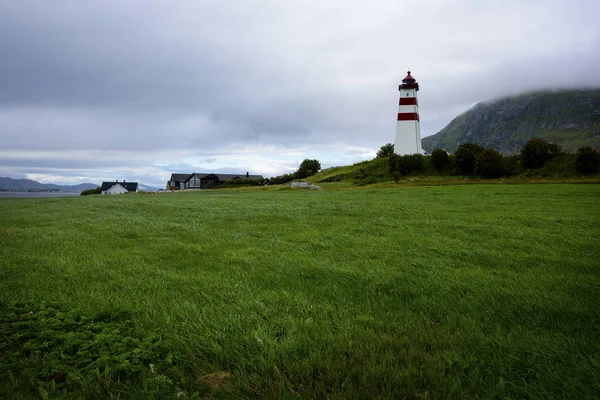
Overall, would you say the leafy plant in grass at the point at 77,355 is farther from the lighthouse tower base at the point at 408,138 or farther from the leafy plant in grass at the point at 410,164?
the lighthouse tower base at the point at 408,138

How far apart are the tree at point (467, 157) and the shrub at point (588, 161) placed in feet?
48.6

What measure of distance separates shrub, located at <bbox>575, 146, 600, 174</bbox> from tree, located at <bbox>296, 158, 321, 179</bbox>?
226 ft

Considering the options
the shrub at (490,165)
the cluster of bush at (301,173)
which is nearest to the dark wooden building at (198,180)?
the cluster of bush at (301,173)

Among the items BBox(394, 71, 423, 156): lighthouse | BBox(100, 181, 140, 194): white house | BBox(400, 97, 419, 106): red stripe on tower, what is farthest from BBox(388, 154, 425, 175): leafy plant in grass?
BBox(100, 181, 140, 194): white house

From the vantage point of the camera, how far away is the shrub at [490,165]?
57375 mm

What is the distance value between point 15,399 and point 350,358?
3461mm

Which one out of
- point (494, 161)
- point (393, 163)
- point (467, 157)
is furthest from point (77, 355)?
point (393, 163)

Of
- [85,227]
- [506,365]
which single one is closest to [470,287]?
[506,365]

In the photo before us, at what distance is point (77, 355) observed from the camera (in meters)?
4.13

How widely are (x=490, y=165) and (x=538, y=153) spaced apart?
7981mm

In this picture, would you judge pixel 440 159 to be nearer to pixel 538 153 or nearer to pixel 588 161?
pixel 538 153

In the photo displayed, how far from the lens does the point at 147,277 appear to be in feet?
23.9

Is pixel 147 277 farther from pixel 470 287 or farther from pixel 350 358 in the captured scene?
pixel 470 287

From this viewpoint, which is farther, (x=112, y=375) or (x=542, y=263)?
(x=542, y=263)
